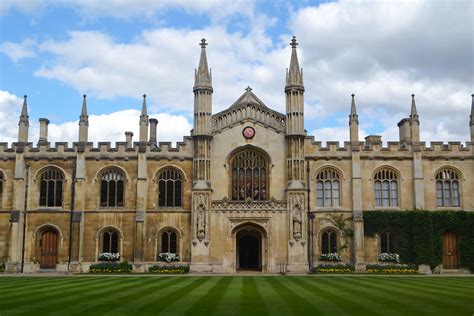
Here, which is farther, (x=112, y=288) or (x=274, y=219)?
(x=274, y=219)

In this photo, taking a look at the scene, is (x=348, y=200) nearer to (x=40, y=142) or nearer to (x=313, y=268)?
(x=313, y=268)

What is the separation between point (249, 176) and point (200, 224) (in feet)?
17.0

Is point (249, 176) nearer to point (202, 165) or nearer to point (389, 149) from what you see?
point (202, 165)

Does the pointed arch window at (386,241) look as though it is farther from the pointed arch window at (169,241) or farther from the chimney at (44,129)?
the chimney at (44,129)

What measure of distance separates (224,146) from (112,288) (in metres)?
18.8

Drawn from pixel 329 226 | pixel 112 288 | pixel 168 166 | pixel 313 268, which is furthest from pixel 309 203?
pixel 112 288

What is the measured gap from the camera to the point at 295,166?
3981cm

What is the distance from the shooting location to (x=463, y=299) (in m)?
19.0

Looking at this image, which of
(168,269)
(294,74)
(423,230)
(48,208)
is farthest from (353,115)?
(48,208)

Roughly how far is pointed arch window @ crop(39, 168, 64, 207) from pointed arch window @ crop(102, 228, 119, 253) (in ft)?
13.6

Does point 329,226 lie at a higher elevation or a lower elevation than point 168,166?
lower

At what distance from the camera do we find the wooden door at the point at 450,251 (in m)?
39.5

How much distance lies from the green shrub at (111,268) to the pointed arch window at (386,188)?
738 inches

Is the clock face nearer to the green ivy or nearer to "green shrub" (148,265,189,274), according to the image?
the green ivy
